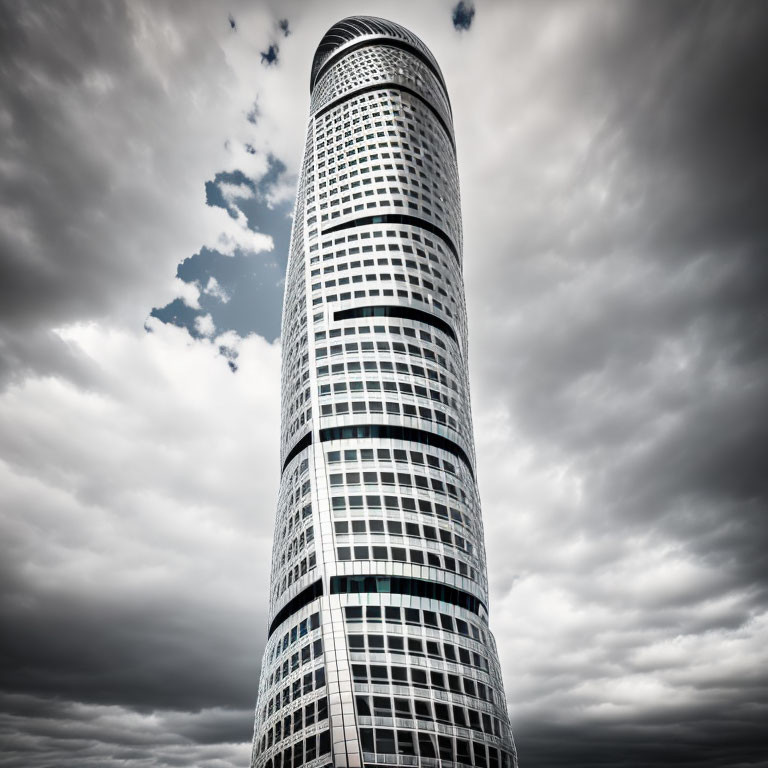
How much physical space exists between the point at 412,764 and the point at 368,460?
1245 inches

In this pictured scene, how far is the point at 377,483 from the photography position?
241 ft

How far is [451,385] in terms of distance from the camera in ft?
283

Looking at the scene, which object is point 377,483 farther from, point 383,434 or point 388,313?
point 388,313

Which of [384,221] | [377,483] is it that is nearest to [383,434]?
[377,483]

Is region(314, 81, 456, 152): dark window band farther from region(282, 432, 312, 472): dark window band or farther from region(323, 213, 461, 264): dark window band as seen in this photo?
region(282, 432, 312, 472): dark window band

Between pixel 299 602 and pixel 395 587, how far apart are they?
10.9 metres

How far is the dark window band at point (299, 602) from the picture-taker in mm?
67688

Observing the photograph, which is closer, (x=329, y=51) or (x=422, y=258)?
(x=422, y=258)

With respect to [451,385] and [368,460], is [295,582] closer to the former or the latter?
[368,460]

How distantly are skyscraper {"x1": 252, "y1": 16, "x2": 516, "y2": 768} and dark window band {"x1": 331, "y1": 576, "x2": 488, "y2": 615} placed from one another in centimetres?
15

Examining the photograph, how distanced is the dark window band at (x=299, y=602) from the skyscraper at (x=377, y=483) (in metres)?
0.18

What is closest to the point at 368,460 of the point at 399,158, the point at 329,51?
the point at 399,158

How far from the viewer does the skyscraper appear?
60031 millimetres

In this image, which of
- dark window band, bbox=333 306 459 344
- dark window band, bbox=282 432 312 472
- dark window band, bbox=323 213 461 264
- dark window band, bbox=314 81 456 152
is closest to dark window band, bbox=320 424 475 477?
dark window band, bbox=282 432 312 472
